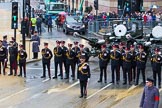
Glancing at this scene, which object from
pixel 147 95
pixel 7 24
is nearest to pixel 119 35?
pixel 147 95

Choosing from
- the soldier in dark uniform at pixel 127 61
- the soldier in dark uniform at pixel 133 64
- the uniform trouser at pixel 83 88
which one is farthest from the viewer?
the soldier in dark uniform at pixel 133 64

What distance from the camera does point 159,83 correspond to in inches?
858

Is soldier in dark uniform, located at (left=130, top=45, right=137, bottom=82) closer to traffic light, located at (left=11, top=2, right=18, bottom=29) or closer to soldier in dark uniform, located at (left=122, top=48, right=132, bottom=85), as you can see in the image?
soldier in dark uniform, located at (left=122, top=48, right=132, bottom=85)

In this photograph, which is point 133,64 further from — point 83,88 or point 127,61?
point 83,88

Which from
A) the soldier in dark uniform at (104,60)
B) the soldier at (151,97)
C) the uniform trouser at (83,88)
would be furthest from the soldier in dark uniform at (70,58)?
the soldier at (151,97)

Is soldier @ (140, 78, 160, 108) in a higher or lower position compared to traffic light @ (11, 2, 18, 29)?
lower

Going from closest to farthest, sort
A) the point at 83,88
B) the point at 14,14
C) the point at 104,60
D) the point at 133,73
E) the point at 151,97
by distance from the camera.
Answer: the point at 151,97 < the point at 83,88 < the point at 104,60 < the point at 133,73 < the point at 14,14

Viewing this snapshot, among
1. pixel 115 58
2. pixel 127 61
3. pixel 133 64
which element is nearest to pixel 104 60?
pixel 115 58

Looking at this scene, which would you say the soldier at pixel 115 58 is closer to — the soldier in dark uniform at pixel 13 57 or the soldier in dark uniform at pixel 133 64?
the soldier in dark uniform at pixel 133 64

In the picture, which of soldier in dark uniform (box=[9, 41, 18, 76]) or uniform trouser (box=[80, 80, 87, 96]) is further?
soldier in dark uniform (box=[9, 41, 18, 76])

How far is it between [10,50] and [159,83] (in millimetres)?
7611

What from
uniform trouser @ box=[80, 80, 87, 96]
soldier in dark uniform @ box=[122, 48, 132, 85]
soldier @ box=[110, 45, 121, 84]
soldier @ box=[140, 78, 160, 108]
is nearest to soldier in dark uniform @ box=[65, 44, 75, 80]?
soldier @ box=[110, 45, 121, 84]

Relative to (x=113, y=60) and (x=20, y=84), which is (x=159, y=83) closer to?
(x=113, y=60)

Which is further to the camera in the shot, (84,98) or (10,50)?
(10,50)
